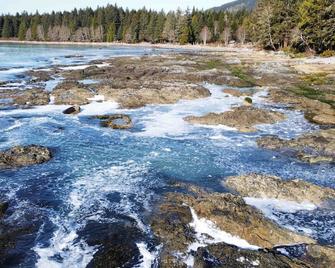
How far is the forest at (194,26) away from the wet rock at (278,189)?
6221 cm

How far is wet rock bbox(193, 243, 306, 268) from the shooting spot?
1167 centimetres

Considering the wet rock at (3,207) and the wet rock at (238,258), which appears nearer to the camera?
the wet rock at (238,258)

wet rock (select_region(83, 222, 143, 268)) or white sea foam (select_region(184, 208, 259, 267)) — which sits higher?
white sea foam (select_region(184, 208, 259, 267))

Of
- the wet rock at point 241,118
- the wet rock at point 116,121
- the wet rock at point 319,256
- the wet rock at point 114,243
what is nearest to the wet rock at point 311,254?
the wet rock at point 319,256

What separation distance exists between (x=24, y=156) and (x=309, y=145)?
54.5 ft

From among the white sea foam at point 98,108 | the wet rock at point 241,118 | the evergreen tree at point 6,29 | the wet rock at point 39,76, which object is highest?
the evergreen tree at point 6,29

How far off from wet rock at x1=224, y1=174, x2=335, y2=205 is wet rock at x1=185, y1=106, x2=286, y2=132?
33.4ft

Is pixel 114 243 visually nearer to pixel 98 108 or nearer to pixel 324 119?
pixel 98 108

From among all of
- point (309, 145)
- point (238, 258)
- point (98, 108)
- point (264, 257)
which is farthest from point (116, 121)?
point (264, 257)

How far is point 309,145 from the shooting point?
24047 mm

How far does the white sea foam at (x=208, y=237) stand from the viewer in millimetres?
12994

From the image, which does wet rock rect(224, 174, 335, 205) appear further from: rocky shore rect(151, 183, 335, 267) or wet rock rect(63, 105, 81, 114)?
wet rock rect(63, 105, 81, 114)

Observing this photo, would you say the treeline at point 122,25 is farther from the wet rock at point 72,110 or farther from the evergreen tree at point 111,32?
the wet rock at point 72,110

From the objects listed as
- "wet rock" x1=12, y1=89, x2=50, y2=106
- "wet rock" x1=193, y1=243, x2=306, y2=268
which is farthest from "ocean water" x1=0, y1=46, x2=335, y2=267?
"wet rock" x1=12, y1=89, x2=50, y2=106
